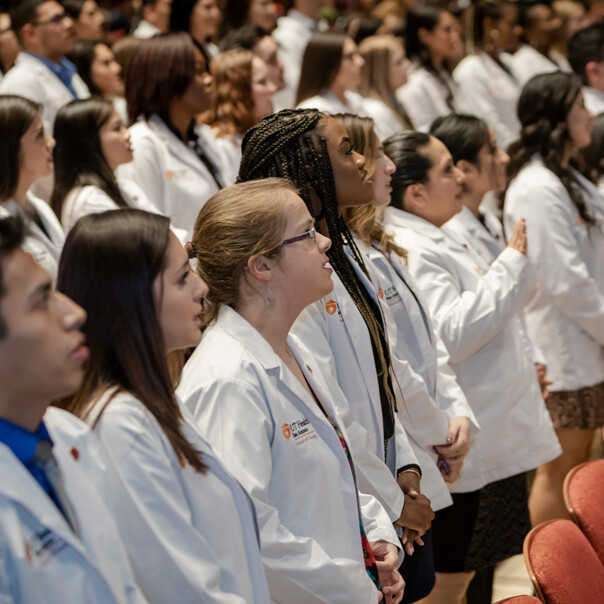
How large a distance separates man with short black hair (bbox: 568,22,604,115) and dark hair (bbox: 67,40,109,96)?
2588mm

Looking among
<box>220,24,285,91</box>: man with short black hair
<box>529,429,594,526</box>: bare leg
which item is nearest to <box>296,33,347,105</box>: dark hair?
<box>220,24,285,91</box>: man with short black hair

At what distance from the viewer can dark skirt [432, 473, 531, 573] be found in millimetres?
2721

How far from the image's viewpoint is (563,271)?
3.43m

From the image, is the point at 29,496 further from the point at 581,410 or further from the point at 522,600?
the point at 581,410

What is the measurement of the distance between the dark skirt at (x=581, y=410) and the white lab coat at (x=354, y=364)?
1.55m

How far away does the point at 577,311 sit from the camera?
348 centimetres

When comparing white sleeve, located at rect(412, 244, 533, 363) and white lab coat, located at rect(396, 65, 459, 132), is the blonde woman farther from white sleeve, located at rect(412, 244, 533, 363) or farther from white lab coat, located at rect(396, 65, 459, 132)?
white sleeve, located at rect(412, 244, 533, 363)

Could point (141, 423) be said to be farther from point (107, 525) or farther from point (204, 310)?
point (204, 310)

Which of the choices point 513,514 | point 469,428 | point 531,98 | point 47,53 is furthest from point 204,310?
point 47,53

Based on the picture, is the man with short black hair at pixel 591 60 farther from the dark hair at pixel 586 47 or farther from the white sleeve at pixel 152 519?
the white sleeve at pixel 152 519

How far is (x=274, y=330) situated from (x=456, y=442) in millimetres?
811

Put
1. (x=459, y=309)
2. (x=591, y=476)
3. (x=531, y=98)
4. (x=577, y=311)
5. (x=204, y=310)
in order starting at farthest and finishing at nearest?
(x=531, y=98) < (x=577, y=311) < (x=459, y=309) < (x=591, y=476) < (x=204, y=310)

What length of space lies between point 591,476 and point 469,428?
0.38 m

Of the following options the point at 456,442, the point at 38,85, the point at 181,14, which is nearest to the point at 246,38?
the point at 181,14
